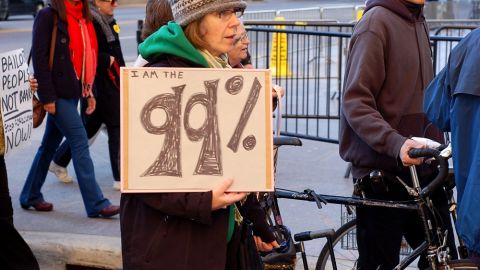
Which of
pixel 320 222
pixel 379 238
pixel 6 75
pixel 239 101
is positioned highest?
pixel 239 101

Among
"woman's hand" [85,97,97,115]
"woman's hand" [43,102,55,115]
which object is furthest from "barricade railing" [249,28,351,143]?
"woman's hand" [43,102,55,115]

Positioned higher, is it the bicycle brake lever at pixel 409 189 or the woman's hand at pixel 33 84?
the bicycle brake lever at pixel 409 189

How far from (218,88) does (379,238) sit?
159 cm

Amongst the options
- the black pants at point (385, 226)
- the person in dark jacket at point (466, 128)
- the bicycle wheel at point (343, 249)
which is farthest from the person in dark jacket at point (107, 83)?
the person in dark jacket at point (466, 128)

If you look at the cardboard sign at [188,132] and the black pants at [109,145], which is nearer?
the cardboard sign at [188,132]

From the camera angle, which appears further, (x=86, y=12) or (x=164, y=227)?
(x=86, y=12)

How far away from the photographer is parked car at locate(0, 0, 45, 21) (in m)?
28.4

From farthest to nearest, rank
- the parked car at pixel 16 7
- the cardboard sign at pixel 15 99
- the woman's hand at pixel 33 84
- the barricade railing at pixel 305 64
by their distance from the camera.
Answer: the parked car at pixel 16 7, the barricade railing at pixel 305 64, the woman's hand at pixel 33 84, the cardboard sign at pixel 15 99

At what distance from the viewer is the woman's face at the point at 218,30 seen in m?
3.00

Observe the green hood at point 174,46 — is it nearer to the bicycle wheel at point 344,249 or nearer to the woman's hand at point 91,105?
the bicycle wheel at point 344,249

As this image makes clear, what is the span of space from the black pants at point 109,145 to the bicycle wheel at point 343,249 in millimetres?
2605

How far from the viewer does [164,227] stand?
2.92 metres

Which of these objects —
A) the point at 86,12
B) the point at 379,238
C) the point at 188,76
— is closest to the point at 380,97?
the point at 379,238

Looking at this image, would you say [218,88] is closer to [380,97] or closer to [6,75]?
[380,97]
